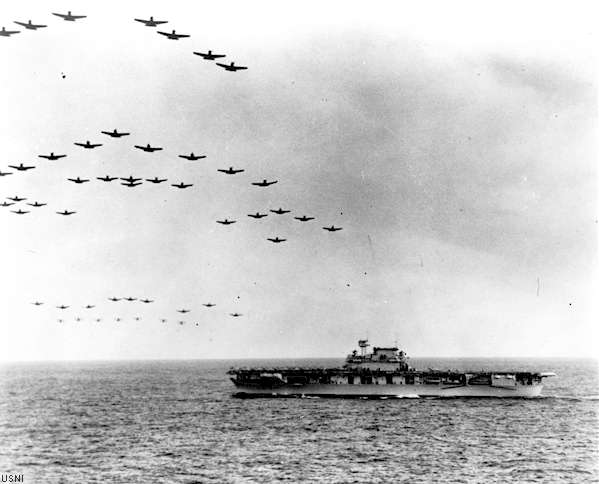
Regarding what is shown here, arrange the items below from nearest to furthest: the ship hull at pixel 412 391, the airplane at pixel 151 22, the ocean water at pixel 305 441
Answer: the airplane at pixel 151 22, the ocean water at pixel 305 441, the ship hull at pixel 412 391

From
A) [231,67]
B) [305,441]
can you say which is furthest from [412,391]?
[231,67]

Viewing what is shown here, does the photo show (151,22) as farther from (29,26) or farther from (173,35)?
(29,26)

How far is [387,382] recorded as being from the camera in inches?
2685

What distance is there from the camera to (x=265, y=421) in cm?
5175

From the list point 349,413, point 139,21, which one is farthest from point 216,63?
point 349,413

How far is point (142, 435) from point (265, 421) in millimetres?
10100

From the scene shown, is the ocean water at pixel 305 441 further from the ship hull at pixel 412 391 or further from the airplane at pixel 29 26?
the airplane at pixel 29 26

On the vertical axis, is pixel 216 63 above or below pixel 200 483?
above

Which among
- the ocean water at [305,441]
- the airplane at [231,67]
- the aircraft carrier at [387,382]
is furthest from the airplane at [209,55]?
the aircraft carrier at [387,382]

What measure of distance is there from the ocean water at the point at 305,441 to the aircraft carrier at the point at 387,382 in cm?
160

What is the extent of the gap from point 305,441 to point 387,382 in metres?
26.5

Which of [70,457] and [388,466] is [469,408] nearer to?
[388,466]

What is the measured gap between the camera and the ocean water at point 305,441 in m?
34.8

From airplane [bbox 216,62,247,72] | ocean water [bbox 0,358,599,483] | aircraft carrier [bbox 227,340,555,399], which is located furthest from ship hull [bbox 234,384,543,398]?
airplane [bbox 216,62,247,72]
